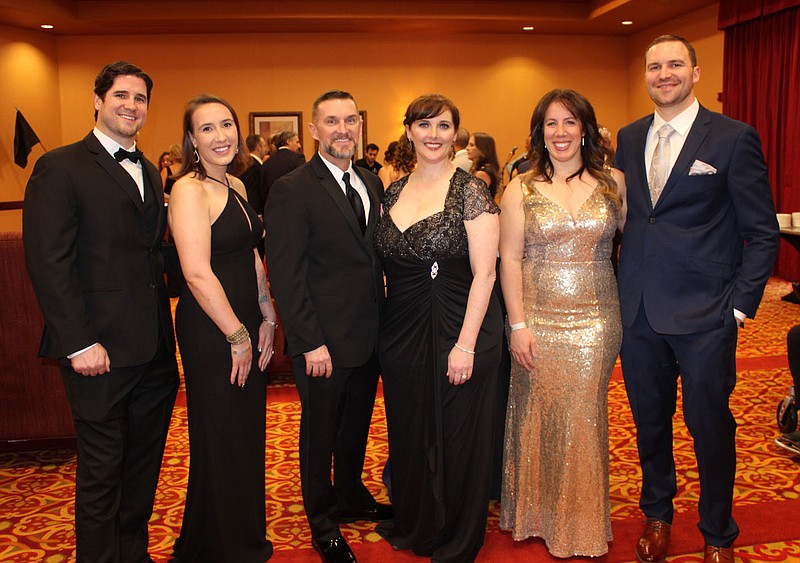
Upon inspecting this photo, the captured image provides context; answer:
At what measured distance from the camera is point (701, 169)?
259 cm

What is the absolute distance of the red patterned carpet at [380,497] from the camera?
2926mm

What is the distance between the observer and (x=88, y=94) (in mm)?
12602

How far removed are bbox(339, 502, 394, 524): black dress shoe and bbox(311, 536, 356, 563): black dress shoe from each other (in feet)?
1.08

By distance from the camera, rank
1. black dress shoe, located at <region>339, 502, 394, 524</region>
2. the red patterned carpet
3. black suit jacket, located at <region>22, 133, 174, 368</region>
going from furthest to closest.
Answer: black dress shoe, located at <region>339, 502, 394, 524</region> → the red patterned carpet → black suit jacket, located at <region>22, 133, 174, 368</region>

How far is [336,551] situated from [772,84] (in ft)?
29.9

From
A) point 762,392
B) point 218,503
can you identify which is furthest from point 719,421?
point 762,392

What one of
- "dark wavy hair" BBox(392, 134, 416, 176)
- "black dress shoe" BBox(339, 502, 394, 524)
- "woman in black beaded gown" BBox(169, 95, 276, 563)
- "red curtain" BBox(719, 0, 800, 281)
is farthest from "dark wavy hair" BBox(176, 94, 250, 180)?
"red curtain" BBox(719, 0, 800, 281)

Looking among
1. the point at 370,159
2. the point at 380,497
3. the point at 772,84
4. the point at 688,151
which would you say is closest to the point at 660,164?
the point at 688,151

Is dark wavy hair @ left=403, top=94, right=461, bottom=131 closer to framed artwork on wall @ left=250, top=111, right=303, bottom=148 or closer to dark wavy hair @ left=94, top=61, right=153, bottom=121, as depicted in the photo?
dark wavy hair @ left=94, top=61, right=153, bottom=121

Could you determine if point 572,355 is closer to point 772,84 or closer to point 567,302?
point 567,302

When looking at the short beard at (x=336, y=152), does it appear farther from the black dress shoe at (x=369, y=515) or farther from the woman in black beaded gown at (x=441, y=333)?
the black dress shoe at (x=369, y=515)

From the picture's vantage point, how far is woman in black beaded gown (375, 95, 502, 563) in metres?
2.61

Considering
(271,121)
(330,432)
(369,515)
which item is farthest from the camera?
(271,121)

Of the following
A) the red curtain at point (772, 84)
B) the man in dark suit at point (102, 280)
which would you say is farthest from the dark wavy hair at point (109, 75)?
the red curtain at point (772, 84)
